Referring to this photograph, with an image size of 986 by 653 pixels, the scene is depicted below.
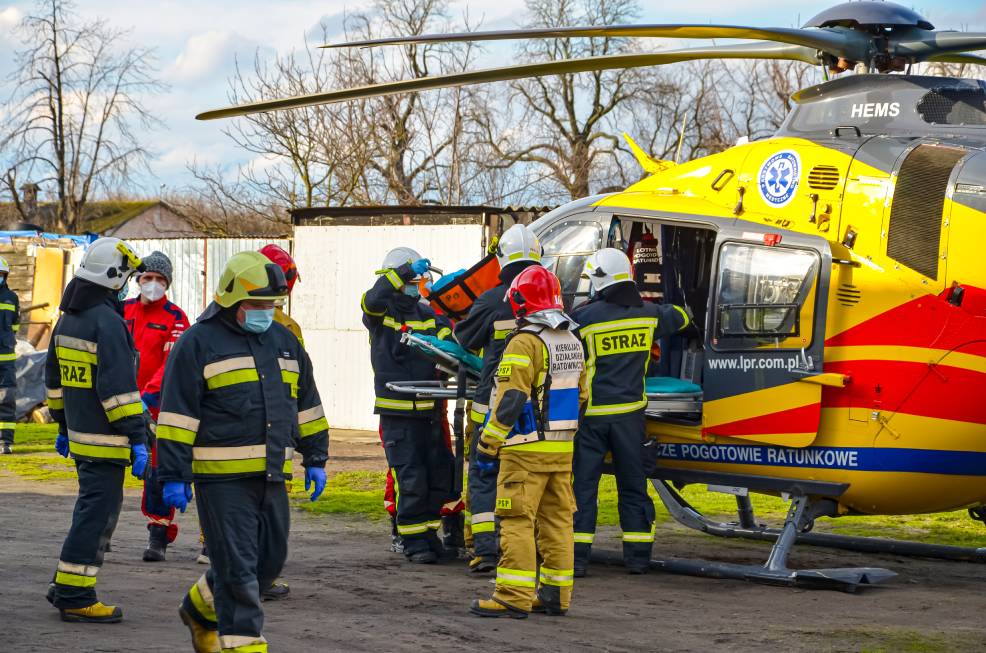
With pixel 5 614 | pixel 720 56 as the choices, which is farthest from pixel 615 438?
pixel 5 614

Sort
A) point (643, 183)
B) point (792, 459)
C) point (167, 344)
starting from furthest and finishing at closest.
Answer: point (643, 183)
point (167, 344)
point (792, 459)

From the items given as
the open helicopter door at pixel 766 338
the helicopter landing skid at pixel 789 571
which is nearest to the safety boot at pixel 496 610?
the helicopter landing skid at pixel 789 571

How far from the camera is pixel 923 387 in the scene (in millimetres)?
8000

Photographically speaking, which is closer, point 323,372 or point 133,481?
point 133,481

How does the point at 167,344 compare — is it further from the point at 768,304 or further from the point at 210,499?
the point at 768,304

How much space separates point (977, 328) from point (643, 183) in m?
3.13

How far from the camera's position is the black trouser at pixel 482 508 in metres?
8.84

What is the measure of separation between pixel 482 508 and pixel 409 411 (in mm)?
967

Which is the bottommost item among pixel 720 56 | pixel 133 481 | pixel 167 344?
pixel 133 481

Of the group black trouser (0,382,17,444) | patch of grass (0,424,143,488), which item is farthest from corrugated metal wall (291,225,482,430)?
black trouser (0,382,17,444)

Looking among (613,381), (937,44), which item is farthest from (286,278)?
(937,44)

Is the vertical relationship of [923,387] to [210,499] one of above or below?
above

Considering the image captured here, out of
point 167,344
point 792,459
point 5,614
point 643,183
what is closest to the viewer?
point 5,614

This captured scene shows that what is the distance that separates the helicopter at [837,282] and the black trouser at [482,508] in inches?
49.7
